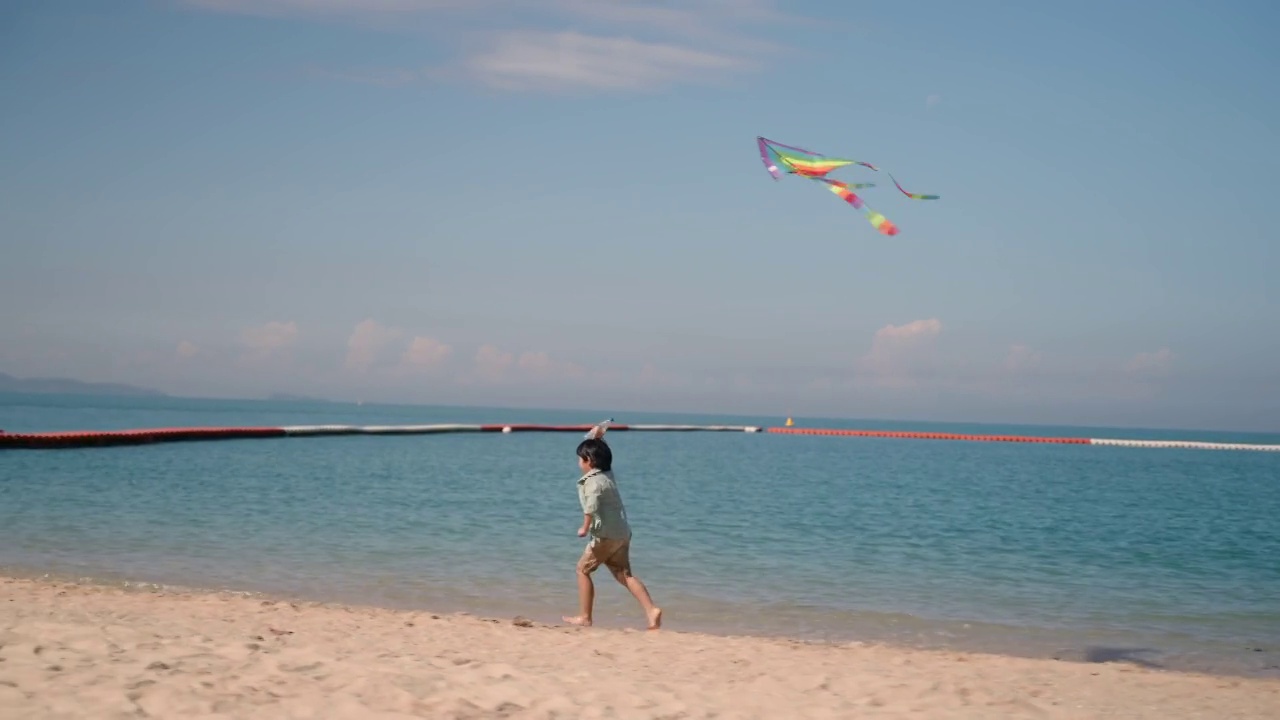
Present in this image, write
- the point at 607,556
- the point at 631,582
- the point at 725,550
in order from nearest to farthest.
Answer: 1. the point at 607,556
2. the point at 631,582
3. the point at 725,550

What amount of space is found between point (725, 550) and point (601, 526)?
25.4ft

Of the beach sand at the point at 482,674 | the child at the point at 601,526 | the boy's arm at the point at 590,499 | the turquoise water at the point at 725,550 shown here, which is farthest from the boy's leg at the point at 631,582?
the turquoise water at the point at 725,550

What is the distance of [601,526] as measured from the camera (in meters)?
9.70

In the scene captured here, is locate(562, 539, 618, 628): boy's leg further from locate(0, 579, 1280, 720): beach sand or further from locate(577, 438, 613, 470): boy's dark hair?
locate(577, 438, 613, 470): boy's dark hair

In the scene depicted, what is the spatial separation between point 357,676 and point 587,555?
131 inches

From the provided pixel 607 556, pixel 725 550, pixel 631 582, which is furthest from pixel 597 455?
pixel 725 550

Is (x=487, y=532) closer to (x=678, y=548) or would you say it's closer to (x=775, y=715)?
(x=678, y=548)

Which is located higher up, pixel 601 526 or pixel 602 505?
pixel 602 505

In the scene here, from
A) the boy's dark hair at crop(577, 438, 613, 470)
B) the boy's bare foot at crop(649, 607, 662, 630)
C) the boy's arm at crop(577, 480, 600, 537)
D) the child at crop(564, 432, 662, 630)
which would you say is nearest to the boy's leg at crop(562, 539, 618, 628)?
the child at crop(564, 432, 662, 630)

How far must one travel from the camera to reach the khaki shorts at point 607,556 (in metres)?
9.79

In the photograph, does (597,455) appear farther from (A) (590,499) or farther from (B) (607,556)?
(B) (607,556)

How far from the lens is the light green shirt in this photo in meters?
9.63

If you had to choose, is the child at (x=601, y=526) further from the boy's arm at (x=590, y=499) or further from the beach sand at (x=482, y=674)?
the beach sand at (x=482, y=674)

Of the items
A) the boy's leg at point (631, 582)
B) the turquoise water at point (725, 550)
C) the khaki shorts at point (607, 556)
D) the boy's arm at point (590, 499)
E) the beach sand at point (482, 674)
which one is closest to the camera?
the beach sand at point (482, 674)
